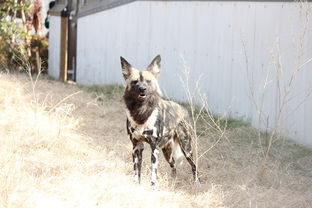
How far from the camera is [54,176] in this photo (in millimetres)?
5383

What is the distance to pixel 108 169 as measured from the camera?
19.4 feet

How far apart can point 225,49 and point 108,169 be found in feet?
12.6

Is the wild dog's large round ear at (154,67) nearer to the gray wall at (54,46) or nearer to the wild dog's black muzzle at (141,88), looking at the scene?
the wild dog's black muzzle at (141,88)

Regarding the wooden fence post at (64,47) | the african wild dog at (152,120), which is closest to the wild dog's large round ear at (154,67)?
the african wild dog at (152,120)

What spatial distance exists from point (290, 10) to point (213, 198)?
338 cm

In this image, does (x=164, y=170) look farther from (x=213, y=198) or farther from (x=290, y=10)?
(x=290, y=10)

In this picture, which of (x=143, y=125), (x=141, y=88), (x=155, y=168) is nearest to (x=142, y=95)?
(x=141, y=88)

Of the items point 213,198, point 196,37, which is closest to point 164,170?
point 213,198

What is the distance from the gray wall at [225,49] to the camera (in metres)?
7.82

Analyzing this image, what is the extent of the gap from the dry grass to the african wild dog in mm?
250

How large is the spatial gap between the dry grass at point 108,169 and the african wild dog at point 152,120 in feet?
0.82

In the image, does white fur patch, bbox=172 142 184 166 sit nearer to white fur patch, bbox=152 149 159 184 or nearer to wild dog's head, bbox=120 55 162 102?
white fur patch, bbox=152 149 159 184

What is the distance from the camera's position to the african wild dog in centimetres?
550

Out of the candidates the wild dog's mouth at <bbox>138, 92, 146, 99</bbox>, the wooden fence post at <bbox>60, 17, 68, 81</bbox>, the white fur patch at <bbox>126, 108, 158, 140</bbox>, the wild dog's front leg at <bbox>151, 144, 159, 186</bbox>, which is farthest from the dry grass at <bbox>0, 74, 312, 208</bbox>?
the wooden fence post at <bbox>60, 17, 68, 81</bbox>
